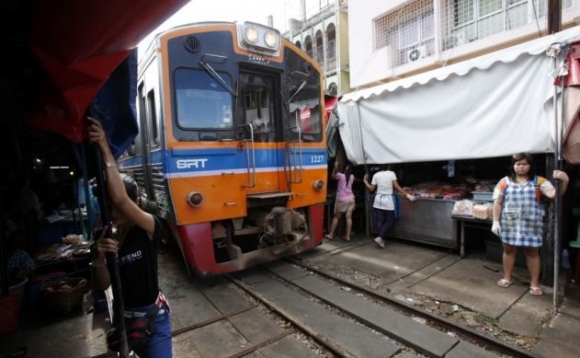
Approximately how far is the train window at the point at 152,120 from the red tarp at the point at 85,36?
10.3ft

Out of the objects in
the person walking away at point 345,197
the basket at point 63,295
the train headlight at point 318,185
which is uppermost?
the train headlight at point 318,185

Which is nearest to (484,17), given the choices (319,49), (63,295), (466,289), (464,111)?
(464,111)

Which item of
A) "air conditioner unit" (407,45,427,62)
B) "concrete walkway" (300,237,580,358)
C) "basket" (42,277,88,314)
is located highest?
"air conditioner unit" (407,45,427,62)

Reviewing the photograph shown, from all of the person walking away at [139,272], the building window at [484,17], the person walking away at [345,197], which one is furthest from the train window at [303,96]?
the building window at [484,17]

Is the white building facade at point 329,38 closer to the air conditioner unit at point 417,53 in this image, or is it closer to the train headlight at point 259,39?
the air conditioner unit at point 417,53

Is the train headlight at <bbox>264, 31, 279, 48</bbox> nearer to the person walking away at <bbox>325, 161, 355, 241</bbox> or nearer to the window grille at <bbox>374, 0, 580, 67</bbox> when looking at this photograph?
the person walking away at <bbox>325, 161, 355, 241</bbox>

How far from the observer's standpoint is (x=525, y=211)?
154 inches

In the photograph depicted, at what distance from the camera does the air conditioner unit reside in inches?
378

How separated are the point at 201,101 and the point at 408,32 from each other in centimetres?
861

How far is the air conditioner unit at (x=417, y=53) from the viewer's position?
9594 mm

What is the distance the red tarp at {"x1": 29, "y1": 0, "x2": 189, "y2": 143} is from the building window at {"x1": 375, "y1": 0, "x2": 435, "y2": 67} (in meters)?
10.0

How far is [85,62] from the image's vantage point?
1357 millimetres

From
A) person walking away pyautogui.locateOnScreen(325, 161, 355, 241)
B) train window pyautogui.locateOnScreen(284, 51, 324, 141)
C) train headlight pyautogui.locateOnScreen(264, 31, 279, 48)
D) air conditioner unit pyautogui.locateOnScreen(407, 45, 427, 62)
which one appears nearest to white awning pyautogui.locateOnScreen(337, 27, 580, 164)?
person walking away pyautogui.locateOnScreen(325, 161, 355, 241)

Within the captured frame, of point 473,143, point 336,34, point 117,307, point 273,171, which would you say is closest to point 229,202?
point 273,171
